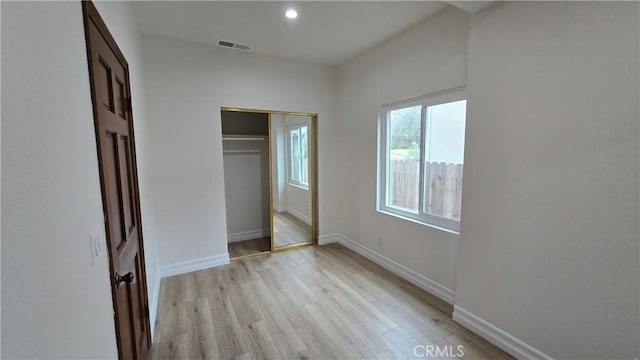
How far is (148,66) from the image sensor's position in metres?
2.99

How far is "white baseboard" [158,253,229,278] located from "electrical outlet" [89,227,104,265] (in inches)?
96.9

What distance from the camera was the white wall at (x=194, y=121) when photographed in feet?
10.1

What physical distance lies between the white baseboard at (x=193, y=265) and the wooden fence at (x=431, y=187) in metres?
2.30

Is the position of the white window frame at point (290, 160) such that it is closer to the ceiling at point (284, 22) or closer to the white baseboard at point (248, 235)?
the white baseboard at point (248, 235)

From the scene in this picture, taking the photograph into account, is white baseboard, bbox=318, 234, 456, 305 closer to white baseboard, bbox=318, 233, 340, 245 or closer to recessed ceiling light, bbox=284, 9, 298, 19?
white baseboard, bbox=318, 233, 340, 245

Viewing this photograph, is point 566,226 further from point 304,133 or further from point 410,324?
point 304,133

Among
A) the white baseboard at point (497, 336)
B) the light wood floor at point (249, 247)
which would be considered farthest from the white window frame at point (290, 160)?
the white baseboard at point (497, 336)

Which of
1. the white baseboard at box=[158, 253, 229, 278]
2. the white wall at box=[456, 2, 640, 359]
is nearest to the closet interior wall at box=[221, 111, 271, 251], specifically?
the white baseboard at box=[158, 253, 229, 278]

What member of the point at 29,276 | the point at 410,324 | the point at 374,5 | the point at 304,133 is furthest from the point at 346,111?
the point at 29,276

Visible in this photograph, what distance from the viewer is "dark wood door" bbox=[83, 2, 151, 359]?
44.7 inches

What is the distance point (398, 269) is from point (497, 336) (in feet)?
4.08

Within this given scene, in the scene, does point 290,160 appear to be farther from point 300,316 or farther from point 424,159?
point 300,316

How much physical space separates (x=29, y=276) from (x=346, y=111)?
12.3ft

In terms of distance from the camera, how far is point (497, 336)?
2068 millimetres
